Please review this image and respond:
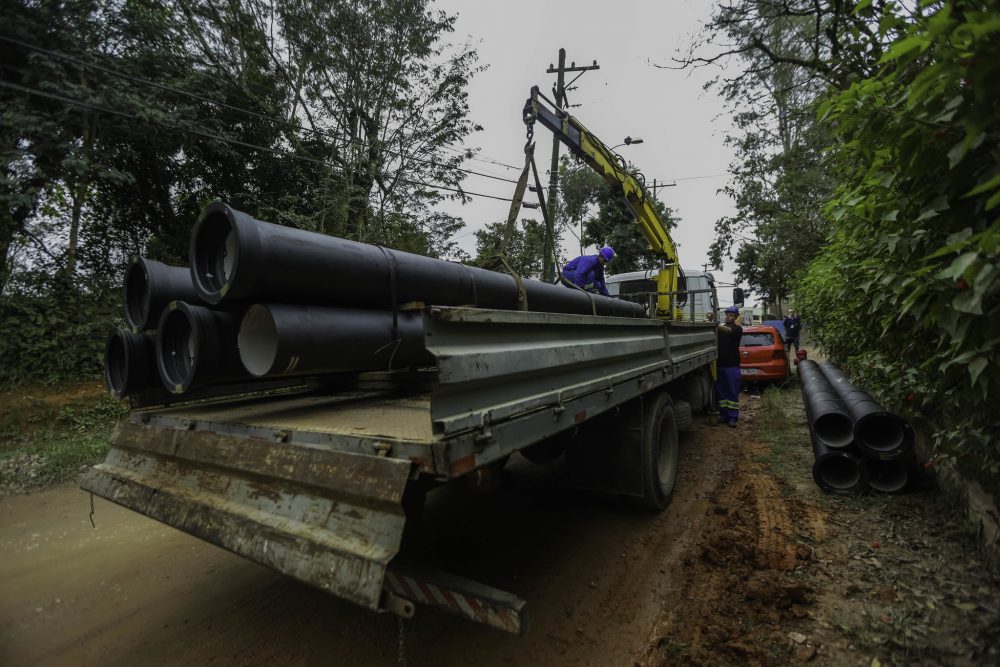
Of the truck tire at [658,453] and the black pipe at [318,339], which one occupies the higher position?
the black pipe at [318,339]

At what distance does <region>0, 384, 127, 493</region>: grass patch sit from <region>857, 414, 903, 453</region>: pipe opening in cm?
831

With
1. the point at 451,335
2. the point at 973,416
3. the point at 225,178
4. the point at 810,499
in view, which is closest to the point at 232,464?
the point at 451,335

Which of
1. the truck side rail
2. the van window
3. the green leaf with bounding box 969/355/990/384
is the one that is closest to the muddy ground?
the truck side rail

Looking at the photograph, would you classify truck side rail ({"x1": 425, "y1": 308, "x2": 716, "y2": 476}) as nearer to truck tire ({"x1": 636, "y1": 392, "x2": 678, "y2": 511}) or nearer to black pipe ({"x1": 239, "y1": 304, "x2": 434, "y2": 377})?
truck tire ({"x1": 636, "y1": 392, "x2": 678, "y2": 511})

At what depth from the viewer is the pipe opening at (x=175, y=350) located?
2.55 metres

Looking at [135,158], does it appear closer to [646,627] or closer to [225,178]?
[225,178]

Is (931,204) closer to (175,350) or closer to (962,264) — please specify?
(962,264)

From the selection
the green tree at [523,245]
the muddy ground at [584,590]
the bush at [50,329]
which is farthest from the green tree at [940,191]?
the green tree at [523,245]

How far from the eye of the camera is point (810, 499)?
420cm

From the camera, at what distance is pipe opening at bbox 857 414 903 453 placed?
409 centimetres

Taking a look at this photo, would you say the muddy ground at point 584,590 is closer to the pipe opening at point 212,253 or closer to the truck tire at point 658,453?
the truck tire at point 658,453

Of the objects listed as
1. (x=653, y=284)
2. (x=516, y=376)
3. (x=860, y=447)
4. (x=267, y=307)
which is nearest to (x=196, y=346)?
(x=267, y=307)

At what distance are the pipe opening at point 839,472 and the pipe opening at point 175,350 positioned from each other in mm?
4994

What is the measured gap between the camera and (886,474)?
163 inches
